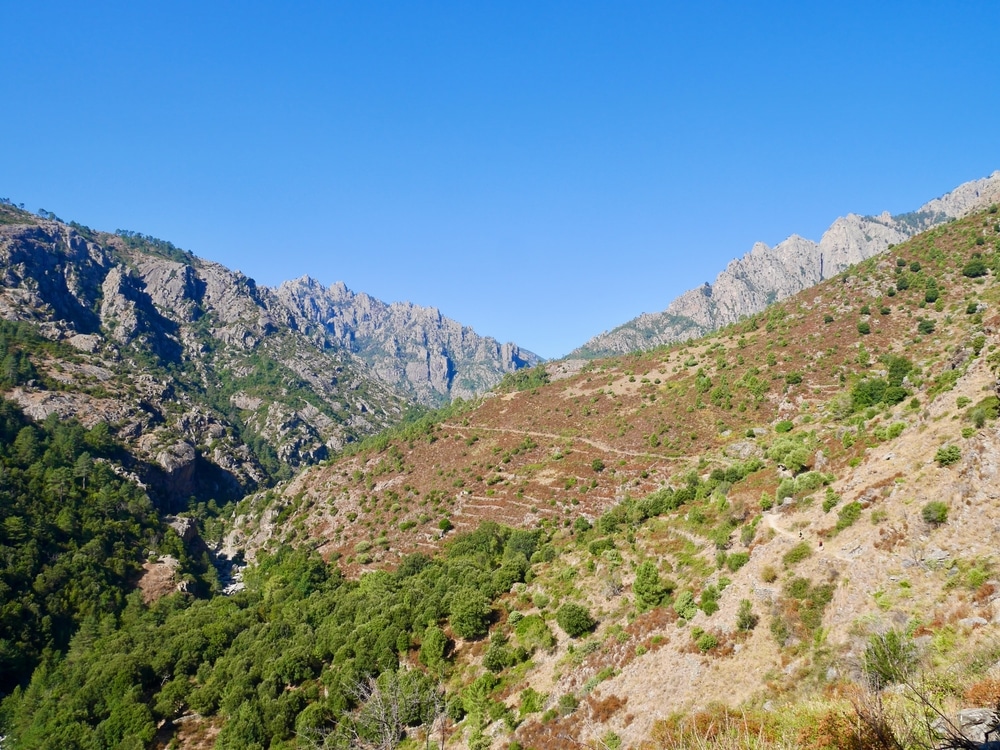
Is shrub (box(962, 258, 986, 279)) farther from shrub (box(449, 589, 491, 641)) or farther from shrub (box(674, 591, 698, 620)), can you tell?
shrub (box(449, 589, 491, 641))

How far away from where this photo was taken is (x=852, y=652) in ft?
61.8

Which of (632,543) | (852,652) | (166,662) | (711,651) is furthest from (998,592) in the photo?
(166,662)

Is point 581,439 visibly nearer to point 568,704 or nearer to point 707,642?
point 568,704

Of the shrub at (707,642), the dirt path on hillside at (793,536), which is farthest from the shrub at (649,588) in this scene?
the dirt path on hillside at (793,536)

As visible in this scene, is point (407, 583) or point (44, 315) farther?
point (44, 315)

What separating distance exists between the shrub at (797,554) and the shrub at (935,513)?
5500mm

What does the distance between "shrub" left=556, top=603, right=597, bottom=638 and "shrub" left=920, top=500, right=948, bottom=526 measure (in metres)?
19.6

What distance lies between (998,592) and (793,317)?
301 feet

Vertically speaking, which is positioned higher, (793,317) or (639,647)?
(793,317)

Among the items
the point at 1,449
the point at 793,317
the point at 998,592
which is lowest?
the point at 998,592

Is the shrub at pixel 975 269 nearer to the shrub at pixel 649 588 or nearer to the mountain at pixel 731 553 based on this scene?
the mountain at pixel 731 553

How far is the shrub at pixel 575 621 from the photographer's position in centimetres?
3150

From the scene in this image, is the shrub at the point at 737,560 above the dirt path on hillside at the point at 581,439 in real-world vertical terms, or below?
below

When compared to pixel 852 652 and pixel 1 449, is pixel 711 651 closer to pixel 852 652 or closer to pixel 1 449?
pixel 852 652
